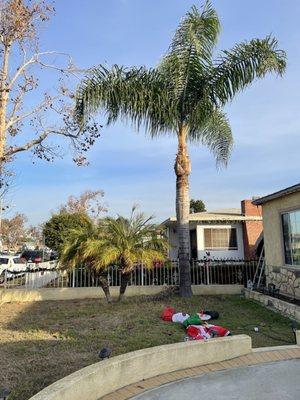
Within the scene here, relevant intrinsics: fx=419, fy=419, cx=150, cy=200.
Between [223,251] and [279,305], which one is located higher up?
[223,251]

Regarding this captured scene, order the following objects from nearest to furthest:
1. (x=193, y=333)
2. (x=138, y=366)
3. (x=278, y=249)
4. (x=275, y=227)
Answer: (x=138, y=366)
(x=193, y=333)
(x=278, y=249)
(x=275, y=227)

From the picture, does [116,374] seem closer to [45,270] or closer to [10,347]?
[10,347]

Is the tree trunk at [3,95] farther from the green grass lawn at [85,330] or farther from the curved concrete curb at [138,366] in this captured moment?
the curved concrete curb at [138,366]

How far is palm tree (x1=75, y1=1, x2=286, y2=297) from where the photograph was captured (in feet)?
40.2

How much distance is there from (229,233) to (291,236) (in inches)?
438

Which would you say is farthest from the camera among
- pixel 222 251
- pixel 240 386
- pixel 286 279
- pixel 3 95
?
pixel 222 251

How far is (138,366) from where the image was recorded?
5.31m

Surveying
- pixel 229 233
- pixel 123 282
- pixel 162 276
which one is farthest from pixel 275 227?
pixel 229 233

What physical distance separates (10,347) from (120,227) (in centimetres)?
538

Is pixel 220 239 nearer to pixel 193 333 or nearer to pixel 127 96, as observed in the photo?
pixel 127 96

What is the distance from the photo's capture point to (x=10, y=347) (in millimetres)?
7203

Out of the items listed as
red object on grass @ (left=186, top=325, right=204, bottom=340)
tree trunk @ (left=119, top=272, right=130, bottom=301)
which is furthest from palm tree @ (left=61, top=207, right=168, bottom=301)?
red object on grass @ (left=186, top=325, right=204, bottom=340)

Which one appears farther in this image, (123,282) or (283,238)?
(123,282)

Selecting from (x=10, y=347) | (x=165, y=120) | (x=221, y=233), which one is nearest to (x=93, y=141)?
(x=165, y=120)
